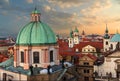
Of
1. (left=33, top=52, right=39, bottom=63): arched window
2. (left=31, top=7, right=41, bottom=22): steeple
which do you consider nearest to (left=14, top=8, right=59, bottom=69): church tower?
(left=33, top=52, right=39, bottom=63): arched window

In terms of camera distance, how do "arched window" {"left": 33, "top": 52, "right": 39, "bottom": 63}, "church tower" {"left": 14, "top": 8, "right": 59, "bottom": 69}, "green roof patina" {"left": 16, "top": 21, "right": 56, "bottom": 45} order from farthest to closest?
1. "green roof patina" {"left": 16, "top": 21, "right": 56, "bottom": 45}
2. "arched window" {"left": 33, "top": 52, "right": 39, "bottom": 63}
3. "church tower" {"left": 14, "top": 8, "right": 59, "bottom": 69}

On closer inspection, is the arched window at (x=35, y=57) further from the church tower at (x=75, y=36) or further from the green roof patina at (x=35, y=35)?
the church tower at (x=75, y=36)

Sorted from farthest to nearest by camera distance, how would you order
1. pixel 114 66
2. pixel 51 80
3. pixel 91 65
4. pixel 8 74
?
pixel 91 65, pixel 114 66, pixel 8 74, pixel 51 80

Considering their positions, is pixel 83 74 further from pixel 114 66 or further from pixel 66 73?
pixel 66 73

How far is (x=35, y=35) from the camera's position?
34594 millimetres

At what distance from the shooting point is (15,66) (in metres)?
35.7

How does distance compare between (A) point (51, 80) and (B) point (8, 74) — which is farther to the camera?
(B) point (8, 74)

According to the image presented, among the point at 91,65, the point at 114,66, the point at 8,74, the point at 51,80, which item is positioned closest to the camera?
the point at 51,80

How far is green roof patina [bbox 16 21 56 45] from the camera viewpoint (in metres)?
34.5

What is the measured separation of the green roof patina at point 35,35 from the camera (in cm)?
3453

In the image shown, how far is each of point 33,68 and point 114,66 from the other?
1446cm

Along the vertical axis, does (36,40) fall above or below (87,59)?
above

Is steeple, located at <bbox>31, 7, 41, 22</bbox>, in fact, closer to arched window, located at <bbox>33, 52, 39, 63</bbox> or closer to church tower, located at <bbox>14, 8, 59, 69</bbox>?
church tower, located at <bbox>14, 8, 59, 69</bbox>

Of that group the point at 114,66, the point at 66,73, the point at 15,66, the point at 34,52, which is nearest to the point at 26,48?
the point at 34,52
